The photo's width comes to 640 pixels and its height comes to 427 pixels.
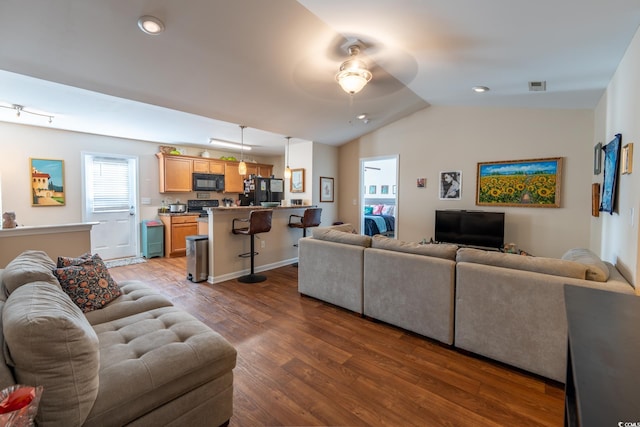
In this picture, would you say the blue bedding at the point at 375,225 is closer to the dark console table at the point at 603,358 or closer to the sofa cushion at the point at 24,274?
the dark console table at the point at 603,358

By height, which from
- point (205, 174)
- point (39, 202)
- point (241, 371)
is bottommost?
point (241, 371)

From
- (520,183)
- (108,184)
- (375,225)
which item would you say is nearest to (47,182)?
(108,184)

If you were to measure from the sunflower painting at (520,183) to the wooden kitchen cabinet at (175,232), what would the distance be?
18.4ft

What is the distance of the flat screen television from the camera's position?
4.25 metres

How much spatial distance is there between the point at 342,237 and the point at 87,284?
88.4 inches

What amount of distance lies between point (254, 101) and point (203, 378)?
3.22 metres

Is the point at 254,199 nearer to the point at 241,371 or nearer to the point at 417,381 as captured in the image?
the point at 241,371

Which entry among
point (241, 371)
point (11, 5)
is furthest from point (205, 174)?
point (241, 371)

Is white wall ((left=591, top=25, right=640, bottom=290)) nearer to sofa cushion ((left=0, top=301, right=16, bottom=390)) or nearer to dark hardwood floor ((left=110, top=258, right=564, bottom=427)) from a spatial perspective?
dark hardwood floor ((left=110, top=258, right=564, bottom=427))

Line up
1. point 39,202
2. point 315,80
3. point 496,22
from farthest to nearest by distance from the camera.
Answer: point 39,202, point 315,80, point 496,22

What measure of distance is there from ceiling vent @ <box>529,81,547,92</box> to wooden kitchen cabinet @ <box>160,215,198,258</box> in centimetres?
608

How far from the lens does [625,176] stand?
2.06m

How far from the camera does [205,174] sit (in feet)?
20.8

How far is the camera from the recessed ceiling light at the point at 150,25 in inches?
82.5
